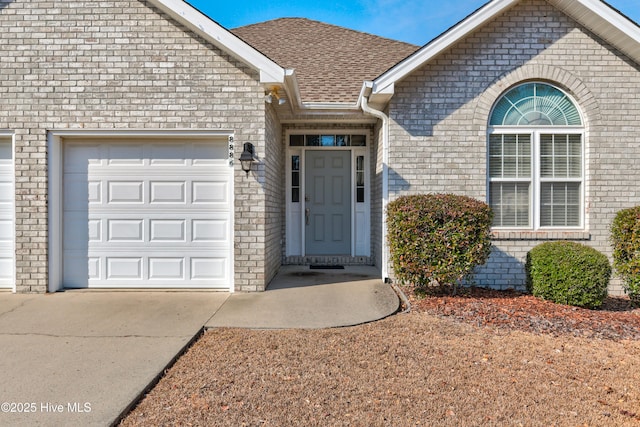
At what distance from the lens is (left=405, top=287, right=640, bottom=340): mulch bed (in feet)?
13.5

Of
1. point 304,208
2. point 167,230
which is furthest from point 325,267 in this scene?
point 167,230

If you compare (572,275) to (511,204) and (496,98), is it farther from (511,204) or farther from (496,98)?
(496,98)

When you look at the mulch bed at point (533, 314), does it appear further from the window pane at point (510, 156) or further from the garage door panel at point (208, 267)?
the garage door panel at point (208, 267)

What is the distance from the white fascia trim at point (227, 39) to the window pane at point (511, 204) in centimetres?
395

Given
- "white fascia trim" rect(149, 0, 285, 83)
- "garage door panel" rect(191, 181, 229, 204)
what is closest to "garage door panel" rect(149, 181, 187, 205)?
"garage door panel" rect(191, 181, 229, 204)

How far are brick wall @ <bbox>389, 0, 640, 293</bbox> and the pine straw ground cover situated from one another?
84.8 inches

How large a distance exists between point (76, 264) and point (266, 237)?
2.99 m

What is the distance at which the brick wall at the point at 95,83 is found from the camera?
5371 millimetres

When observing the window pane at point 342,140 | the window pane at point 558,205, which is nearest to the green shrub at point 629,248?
the window pane at point 558,205

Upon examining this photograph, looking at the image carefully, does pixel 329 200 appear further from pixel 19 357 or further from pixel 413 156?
pixel 19 357

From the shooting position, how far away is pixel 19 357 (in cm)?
326

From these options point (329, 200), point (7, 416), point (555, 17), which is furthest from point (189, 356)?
point (555, 17)

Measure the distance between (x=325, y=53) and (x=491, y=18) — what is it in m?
4.33

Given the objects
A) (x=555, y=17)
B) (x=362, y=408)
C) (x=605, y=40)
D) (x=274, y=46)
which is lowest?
(x=362, y=408)
